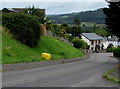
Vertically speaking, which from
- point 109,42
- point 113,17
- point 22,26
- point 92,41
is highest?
point 113,17

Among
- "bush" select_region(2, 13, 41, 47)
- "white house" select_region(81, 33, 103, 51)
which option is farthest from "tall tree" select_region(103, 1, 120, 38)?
"white house" select_region(81, 33, 103, 51)

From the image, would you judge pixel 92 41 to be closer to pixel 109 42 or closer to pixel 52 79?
pixel 109 42

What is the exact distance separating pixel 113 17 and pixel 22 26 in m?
11.4

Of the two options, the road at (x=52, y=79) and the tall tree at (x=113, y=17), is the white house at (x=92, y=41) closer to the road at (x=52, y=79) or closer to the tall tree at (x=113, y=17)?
the tall tree at (x=113, y=17)

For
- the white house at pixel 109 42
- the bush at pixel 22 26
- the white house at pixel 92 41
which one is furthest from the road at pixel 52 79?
the white house at pixel 109 42

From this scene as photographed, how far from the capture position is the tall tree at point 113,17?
30.4 metres

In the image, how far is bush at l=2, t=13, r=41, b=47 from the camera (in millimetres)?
28188

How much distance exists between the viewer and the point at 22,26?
28297 millimetres

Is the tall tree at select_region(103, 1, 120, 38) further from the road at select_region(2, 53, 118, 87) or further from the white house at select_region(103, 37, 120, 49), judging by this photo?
the white house at select_region(103, 37, 120, 49)

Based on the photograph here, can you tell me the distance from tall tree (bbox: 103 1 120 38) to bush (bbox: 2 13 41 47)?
9.55 m

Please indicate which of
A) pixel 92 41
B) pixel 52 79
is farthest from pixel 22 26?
pixel 92 41

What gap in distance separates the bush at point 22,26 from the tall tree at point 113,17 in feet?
31.3

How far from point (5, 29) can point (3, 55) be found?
6779mm

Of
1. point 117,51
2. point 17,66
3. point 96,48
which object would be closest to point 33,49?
point 17,66
